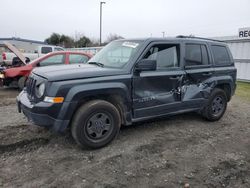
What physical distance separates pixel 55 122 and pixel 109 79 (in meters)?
1.09

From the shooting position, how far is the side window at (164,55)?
451 cm

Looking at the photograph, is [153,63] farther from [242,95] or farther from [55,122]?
[242,95]

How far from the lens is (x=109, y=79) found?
388 centimetres

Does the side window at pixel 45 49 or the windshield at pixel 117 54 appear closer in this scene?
the windshield at pixel 117 54

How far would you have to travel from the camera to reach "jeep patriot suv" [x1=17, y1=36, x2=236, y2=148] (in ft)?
11.7

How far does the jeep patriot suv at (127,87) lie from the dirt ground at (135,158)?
0.41 meters

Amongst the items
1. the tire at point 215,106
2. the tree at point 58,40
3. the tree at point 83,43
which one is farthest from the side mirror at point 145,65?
the tree at point 58,40

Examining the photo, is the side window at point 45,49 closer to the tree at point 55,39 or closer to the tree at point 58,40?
the tree at point 58,40

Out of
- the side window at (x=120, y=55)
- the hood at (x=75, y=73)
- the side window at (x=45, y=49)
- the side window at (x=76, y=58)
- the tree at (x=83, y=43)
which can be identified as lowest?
the hood at (x=75, y=73)

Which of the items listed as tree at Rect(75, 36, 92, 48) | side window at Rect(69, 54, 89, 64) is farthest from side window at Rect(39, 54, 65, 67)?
tree at Rect(75, 36, 92, 48)

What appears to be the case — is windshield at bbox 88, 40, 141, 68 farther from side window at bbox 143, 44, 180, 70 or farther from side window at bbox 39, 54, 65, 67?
side window at bbox 39, 54, 65, 67

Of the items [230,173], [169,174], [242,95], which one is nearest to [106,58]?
[169,174]

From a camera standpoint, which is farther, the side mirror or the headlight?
the side mirror

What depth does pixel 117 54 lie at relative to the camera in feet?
15.3
